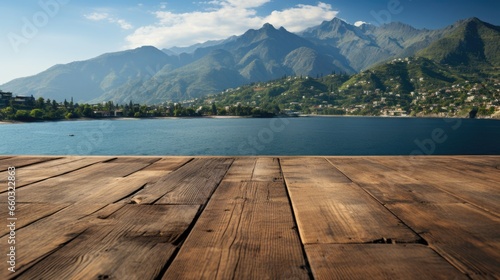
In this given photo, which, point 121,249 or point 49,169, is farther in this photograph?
point 49,169

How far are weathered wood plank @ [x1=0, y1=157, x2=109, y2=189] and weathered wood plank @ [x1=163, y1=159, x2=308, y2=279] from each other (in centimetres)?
218

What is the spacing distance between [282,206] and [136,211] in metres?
1.06

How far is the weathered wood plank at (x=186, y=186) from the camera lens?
96.9 inches

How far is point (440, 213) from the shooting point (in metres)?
2.12

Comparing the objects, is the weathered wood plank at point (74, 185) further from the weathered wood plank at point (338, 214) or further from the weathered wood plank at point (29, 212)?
the weathered wood plank at point (338, 214)

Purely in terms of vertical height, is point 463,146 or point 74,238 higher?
point 74,238

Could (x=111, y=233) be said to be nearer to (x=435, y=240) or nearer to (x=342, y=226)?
(x=342, y=226)

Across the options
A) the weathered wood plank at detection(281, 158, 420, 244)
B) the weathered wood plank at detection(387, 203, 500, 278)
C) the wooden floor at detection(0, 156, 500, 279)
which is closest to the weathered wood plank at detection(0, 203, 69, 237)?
the wooden floor at detection(0, 156, 500, 279)

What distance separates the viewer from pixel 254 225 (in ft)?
6.04

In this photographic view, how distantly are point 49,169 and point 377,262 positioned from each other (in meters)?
3.99

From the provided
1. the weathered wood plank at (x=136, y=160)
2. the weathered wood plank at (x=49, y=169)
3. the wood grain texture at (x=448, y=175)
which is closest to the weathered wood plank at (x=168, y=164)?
the weathered wood plank at (x=136, y=160)

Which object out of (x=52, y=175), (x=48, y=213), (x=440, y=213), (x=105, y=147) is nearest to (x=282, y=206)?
(x=440, y=213)

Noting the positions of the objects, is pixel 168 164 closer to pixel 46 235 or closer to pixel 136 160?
pixel 136 160

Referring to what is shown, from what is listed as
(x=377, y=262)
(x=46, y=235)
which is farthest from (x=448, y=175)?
(x=46, y=235)
